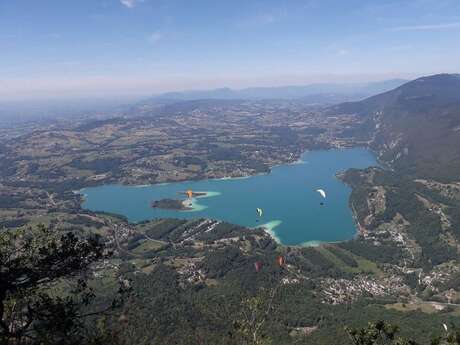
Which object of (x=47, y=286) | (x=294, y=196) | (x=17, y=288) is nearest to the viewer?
(x=17, y=288)

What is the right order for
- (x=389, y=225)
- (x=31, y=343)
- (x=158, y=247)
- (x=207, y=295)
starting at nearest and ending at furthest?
(x=31, y=343) < (x=207, y=295) < (x=158, y=247) < (x=389, y=225)

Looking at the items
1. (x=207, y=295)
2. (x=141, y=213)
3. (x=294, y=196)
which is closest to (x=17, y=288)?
(x=207, y=295)

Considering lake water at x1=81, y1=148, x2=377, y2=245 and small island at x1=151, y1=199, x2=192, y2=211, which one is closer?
lake water at x1=81, y1=148, x2=377, y2=245

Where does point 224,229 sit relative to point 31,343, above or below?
below

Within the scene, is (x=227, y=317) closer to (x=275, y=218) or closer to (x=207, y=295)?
(x=207, y=295)

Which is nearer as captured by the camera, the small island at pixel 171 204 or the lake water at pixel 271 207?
the lake water at pixel 271 207

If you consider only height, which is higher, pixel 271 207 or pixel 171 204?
pixel 271 207

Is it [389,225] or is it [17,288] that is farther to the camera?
[389,225]

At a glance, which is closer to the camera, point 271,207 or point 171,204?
point 271,207
